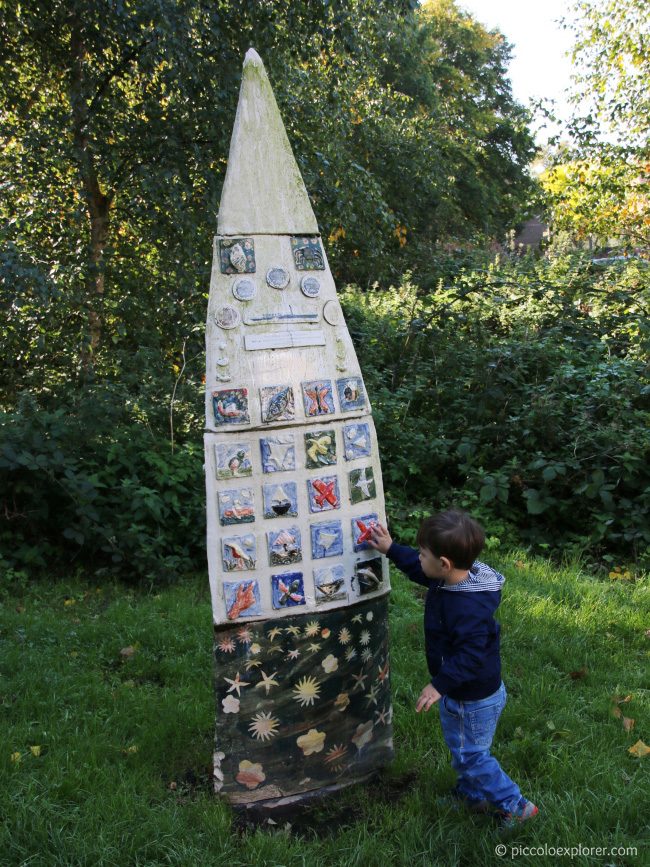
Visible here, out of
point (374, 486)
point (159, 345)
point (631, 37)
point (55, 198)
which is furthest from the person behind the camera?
point (631, 37)

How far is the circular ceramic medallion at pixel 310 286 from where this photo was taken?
2.90 metres

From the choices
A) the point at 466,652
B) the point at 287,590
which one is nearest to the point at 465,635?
the point at 466,652

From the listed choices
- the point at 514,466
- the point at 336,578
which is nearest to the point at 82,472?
the point at 336,578

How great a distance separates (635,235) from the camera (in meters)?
9.45

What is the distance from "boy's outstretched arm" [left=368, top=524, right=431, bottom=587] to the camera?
282cm

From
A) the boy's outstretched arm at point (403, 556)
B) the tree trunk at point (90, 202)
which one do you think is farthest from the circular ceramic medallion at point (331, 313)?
the tree trunk at point (90, 202)

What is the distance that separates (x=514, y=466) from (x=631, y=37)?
6415 millimetres

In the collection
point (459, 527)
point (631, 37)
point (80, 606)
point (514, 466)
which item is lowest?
point (80, 606)

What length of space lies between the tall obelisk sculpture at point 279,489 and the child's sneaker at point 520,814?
0.65 meters

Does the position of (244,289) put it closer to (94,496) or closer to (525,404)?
(94,496)

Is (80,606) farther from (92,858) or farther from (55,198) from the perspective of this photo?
(55,198)

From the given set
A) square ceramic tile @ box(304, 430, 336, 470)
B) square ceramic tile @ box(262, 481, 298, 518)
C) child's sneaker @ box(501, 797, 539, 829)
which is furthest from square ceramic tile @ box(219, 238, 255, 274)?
child's sneaker @ box(501, 797, 539, 829)

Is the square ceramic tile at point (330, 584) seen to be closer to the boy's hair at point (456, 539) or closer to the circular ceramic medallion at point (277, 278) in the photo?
the boy's hair at point (456, 539)

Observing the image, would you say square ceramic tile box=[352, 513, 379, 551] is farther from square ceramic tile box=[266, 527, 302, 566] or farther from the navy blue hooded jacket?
the navy blue hooded jacket
